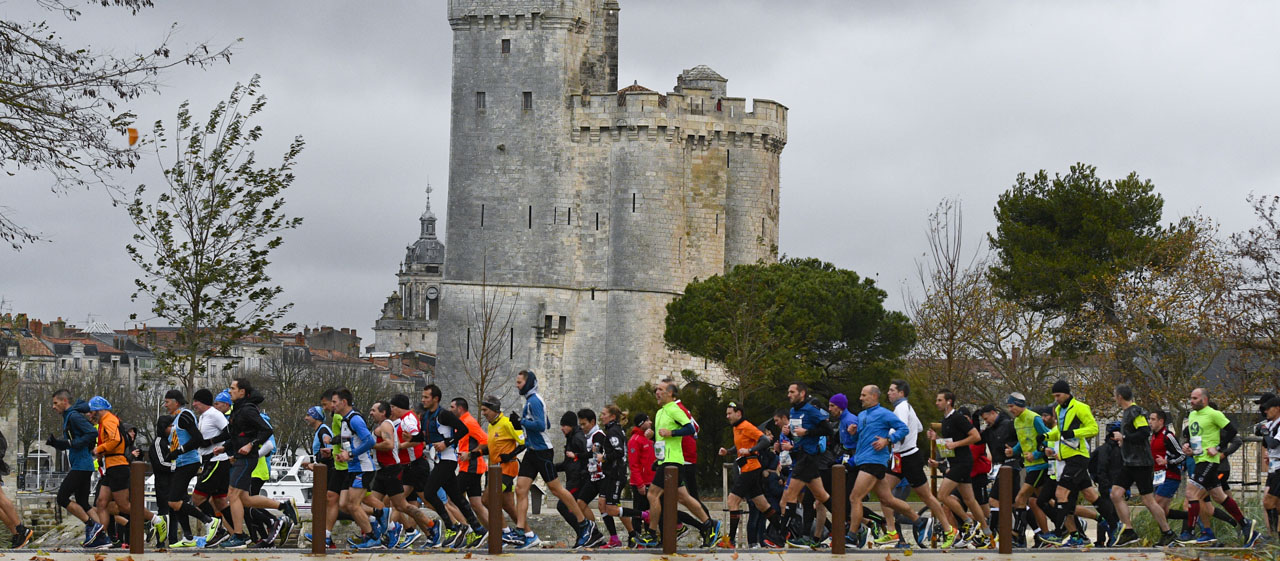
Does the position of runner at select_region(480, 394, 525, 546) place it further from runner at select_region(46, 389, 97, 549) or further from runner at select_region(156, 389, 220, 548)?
runner at select_region(46, 389, 97, 549)

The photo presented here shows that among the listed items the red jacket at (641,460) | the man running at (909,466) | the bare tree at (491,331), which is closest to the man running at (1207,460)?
the man running at (909,466)

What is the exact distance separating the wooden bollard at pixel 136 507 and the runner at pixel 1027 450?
960 cm

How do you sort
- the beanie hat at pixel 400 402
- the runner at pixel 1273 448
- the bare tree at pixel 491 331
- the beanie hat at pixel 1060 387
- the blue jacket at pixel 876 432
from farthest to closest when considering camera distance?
the bare tree at pixel 491 331 → the beanie hat at pixel 400 402 → the beanie hat at pixel 1060 387 → the runner at pixel 1273 448 → the blue jacket at pixel 876 432

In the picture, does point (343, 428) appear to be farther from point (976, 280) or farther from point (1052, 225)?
point (1052, 225)

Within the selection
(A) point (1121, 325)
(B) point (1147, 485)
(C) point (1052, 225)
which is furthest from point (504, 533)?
(C) point (1052, 225)

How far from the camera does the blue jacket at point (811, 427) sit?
2030 centimetres

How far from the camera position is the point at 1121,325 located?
A: 50375 millimetres

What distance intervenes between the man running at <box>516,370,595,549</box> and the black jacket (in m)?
2.95

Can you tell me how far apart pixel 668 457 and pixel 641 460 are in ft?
2.18

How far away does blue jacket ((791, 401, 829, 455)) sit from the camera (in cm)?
2030

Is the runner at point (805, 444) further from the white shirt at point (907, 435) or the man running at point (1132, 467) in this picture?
the man running at point (1132, 467)

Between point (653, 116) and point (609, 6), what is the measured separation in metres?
6.97

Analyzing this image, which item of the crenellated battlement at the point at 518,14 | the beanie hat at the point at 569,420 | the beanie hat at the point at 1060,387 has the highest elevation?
the crenellated battlement at the point at 518,14

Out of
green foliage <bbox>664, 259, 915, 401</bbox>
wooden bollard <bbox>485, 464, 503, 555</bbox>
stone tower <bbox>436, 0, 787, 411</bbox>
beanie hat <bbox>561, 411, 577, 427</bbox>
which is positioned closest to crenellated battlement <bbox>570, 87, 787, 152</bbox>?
stone tower <bbox>436, 0, 787, 411</bbox>
